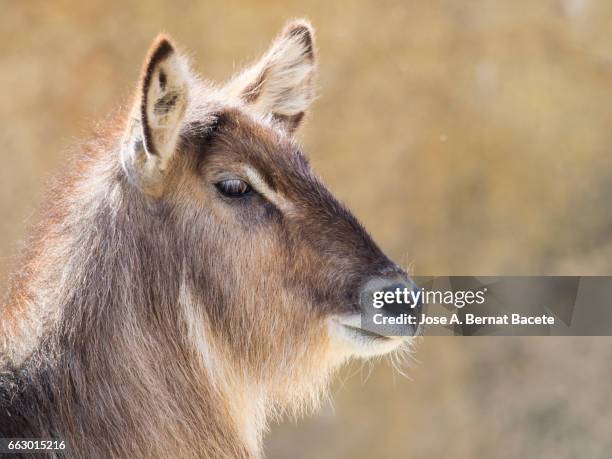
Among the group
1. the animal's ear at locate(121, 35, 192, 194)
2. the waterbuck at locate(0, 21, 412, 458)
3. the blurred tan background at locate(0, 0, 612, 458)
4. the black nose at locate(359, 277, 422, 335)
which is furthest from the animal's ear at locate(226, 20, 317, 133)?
the blurred tan background at locate(0, 0, 612, 458)

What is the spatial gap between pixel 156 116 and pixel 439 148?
6126mm

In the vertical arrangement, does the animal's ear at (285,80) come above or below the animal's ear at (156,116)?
above

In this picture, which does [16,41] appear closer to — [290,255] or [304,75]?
[304,75]

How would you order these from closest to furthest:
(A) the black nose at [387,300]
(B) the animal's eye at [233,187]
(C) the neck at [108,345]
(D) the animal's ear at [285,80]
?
(C) the neck at [108,345]
(A) the black nose at [387,300]
(B) the animal's eye at [233,187]
(D) the animal's ear at [285,80]

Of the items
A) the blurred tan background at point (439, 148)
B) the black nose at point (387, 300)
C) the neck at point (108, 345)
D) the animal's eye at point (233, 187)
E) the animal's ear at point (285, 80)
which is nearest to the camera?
the neck at point (108, 345)

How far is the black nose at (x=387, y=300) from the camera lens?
12.5 ft

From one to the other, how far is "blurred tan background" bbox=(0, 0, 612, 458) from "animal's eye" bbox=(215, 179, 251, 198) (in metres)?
5.48

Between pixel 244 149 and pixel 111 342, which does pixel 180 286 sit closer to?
pixel 111 342

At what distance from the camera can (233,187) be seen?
3.93 m

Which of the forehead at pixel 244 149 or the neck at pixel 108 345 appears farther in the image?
the forehead at pixel 244 149

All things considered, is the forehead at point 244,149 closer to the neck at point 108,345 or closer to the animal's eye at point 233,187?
the animal's eye at point 233,187

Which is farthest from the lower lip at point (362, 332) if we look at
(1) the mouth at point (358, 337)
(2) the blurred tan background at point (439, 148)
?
(2) the blurred tan background at point (439, 148)

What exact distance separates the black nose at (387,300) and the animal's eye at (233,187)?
57cm

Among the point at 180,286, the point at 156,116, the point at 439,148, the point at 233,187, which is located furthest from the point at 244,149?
the point at 439,148
